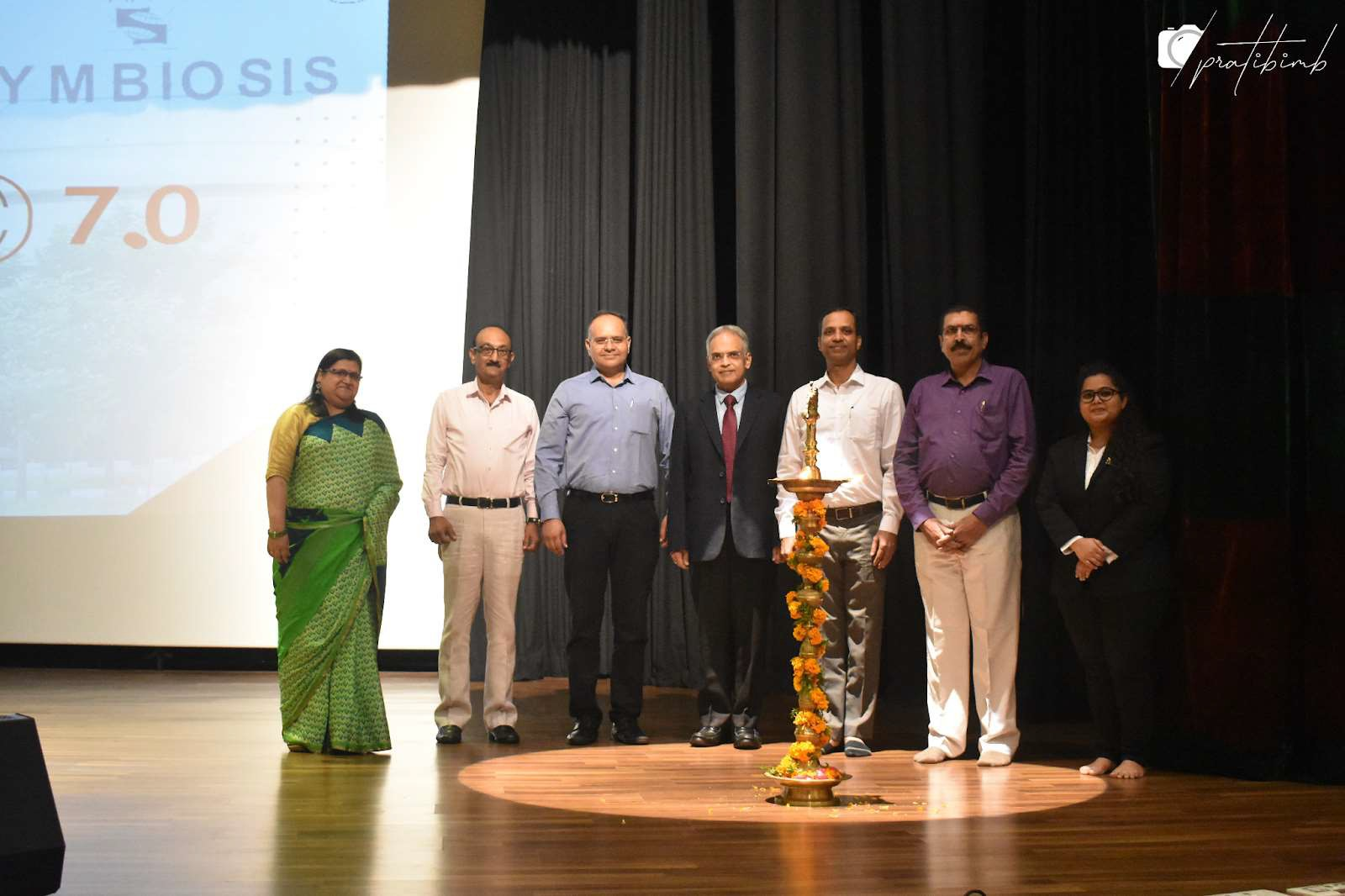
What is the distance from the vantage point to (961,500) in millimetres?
4543

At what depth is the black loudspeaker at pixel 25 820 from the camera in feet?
7.70

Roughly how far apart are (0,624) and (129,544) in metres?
0.83

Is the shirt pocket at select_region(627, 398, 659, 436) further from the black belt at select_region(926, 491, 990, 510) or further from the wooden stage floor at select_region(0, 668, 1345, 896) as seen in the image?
the wooden stage floor at select_region(0, 668, 1345, 896)

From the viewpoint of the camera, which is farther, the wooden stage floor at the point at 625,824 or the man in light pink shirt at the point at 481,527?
the man in light pink shirt at the point at 481,527

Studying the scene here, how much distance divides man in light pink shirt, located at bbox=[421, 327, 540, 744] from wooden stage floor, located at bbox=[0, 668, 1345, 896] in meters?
0.19

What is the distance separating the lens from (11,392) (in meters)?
6.79

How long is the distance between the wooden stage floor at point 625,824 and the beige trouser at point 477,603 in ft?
0.54

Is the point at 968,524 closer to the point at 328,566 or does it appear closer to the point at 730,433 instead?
the point at 730,433

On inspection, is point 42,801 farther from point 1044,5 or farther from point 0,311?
point 0,311

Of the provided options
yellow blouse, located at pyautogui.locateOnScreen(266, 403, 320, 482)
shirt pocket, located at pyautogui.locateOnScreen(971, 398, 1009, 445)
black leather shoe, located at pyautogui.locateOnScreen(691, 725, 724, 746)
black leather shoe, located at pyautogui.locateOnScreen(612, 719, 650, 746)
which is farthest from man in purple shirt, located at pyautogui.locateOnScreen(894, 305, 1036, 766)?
yellow blouse, located at pyautogui.locateOnScreen(266, 403, 320, 482)

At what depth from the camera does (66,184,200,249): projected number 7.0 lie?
6.82 m

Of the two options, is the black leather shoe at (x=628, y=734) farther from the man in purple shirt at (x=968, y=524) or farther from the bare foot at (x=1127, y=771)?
the bare foot at (x=1127, y=771)

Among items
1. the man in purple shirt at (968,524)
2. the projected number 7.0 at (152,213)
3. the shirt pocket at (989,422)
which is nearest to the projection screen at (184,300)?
the projected number 7.0 at (152,213)

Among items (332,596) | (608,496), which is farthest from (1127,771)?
(332,596)
